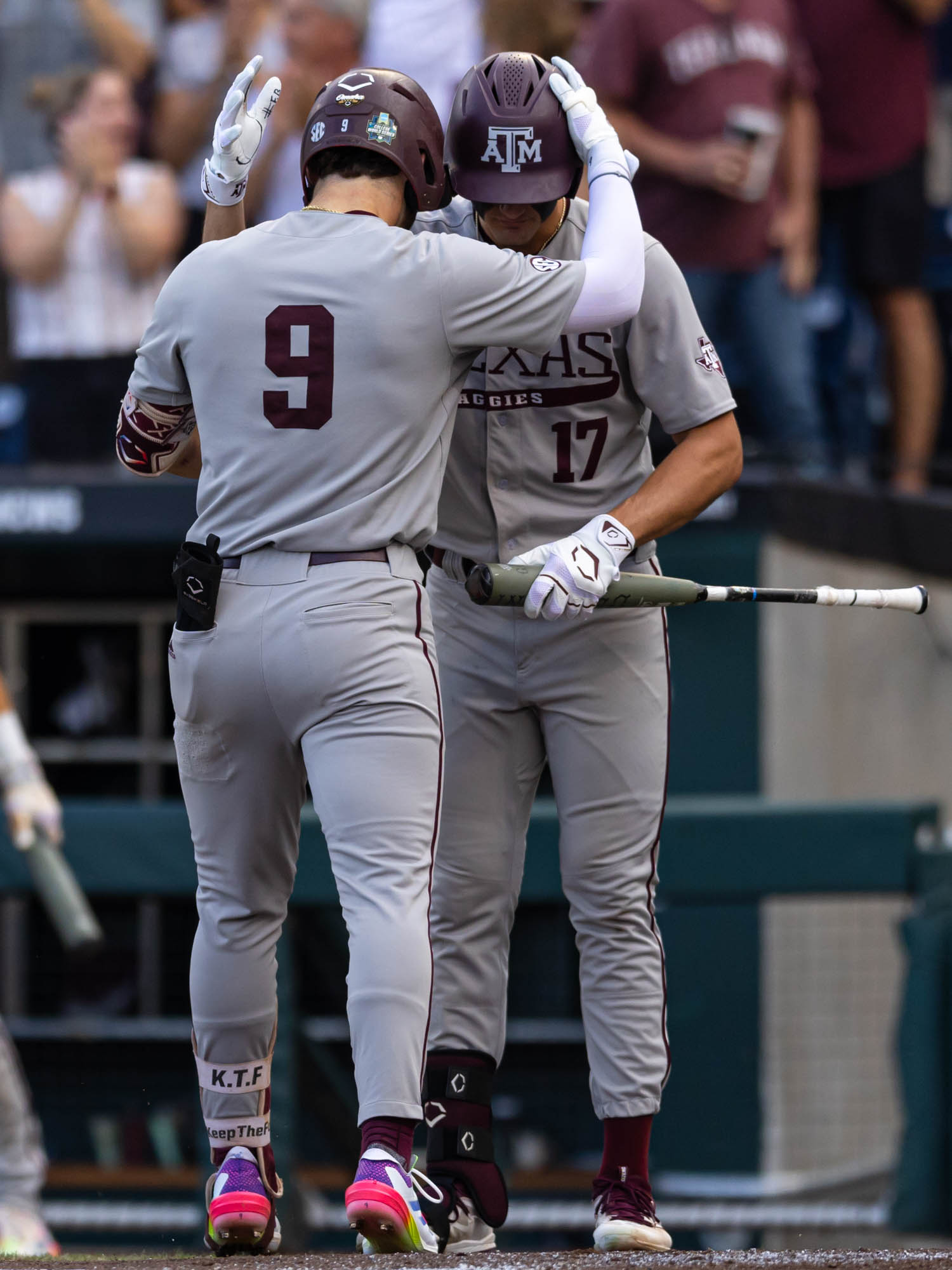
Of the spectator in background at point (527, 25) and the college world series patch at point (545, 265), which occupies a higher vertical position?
the spectator in background at point (527, 25)

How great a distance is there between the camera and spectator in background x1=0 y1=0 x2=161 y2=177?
25.4 feet

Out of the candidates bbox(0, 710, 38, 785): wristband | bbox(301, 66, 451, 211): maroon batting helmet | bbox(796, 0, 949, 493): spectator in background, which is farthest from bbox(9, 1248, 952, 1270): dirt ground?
bbox(796, 0, 949, 493): spectator in background

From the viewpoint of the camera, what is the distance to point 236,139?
321cm

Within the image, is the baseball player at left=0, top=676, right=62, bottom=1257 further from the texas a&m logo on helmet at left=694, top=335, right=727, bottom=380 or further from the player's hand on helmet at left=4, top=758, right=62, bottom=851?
the texas a&m logo on helmet at left=694, top=335, right=727, bottom=380

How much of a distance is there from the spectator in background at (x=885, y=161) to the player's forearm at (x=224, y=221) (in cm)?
468

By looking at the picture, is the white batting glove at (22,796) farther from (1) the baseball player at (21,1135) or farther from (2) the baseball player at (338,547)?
(2) the baseball player at (338,547)

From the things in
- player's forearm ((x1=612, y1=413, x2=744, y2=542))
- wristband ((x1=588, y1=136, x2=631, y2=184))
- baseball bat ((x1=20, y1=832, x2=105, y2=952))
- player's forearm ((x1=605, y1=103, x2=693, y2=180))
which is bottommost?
baseball bat ((x1=20, y1=832, x2=105, y2=952))

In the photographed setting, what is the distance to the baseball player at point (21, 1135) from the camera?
542 cm

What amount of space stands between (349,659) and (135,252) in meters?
5.09

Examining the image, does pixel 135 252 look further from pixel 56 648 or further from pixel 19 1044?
pixel 19 1044

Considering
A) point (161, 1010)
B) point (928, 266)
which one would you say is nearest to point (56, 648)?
point (161, 1010)

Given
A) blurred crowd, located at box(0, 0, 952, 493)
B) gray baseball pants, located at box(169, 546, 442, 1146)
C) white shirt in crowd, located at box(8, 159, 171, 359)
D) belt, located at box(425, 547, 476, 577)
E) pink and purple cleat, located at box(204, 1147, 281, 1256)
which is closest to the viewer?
gray baseball pants, located at box(169, 546, 442, 1146)

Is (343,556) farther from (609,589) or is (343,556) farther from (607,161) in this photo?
(607,161)

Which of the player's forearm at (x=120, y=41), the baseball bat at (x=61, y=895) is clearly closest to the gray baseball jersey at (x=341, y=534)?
the baseball bat at (x=61, y=895)
